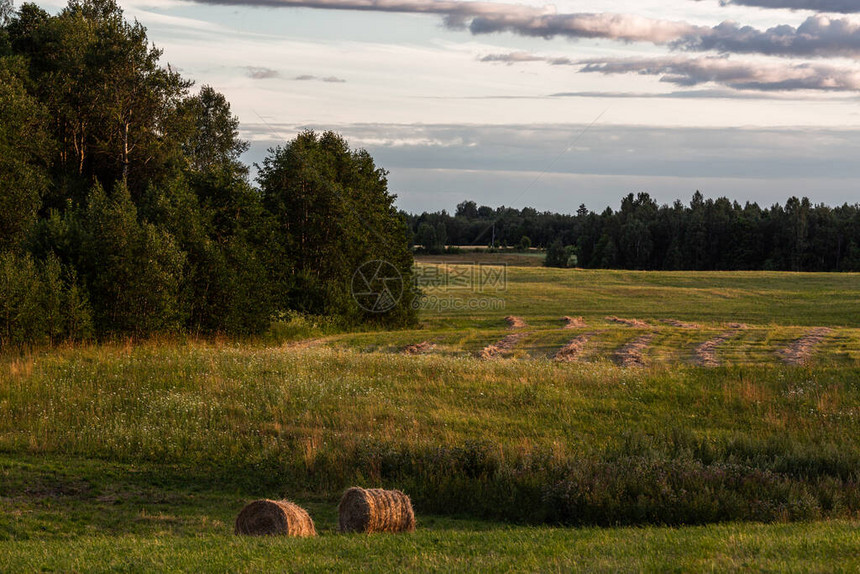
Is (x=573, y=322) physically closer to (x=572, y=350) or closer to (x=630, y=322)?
(x=630, y=322)

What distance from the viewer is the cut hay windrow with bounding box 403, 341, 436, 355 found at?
119 ft

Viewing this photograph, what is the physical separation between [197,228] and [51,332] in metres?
8.75

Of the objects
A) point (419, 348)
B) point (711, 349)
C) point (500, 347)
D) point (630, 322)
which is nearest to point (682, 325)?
point (630, 322)

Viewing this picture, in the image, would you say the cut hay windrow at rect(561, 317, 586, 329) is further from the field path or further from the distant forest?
the distant forest

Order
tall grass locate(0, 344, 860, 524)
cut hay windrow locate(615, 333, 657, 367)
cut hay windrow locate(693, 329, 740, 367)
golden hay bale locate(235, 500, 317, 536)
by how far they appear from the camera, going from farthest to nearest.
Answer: cut hay windrow locate(615, 333, 657, 367) < cut hay windrow locate(693, 329, 740, 367) < tall grass locate(0, 344, 860, 524) < golden hay bale locate(235, 500, 317, 536)

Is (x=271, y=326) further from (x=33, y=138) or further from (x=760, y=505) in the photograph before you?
(x=760, y=505)

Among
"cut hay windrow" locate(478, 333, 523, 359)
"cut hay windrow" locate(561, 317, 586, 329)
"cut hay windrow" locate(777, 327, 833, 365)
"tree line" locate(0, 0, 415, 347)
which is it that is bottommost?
"cut hay windrow" locate(478, 333, 523, 359)

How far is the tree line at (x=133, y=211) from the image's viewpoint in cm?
3425

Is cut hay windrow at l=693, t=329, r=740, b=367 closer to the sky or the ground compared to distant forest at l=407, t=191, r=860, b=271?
closer to the ground

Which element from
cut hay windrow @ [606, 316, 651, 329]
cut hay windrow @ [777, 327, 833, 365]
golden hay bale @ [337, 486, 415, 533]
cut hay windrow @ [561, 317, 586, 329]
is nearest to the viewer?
golden hay bale @ [337, 486, 415, 533]

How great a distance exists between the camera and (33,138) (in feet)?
131

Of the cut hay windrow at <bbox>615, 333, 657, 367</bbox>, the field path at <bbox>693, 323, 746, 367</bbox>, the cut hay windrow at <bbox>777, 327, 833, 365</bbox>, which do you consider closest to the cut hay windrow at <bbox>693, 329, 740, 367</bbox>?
the field path at <bbox>693, 323, 746, 367</bbox>

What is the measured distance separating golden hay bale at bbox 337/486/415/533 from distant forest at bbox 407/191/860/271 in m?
102

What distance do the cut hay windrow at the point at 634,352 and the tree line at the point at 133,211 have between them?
62.4ft
